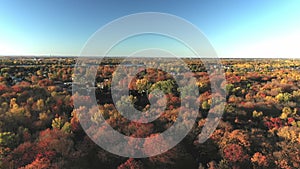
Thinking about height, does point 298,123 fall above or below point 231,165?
above

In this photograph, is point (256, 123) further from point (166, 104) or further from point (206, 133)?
point (166, 104)

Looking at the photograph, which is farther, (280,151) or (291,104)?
(291,104)

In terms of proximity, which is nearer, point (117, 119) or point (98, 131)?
point (98, 131)

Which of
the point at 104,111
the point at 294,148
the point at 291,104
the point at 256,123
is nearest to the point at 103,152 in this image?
the point at 104,111

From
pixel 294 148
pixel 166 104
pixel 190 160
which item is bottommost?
pixel 190 160

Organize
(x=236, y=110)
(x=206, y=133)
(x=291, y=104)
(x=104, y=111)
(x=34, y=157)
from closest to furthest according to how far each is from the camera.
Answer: (x=34, y=157)
(x=206, y=133)
(x=104, y=111)
(x=236, y=110)
(x=291, y=104)

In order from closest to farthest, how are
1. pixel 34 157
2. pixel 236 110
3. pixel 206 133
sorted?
pixel 34 157
pixel 206 133
pixel 236 110

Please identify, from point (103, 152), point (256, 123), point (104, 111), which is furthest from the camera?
point (256, 123)

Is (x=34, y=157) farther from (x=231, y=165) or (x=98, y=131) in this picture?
(x=231, y=165)

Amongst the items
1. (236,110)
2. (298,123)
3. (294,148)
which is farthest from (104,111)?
(298,123)
